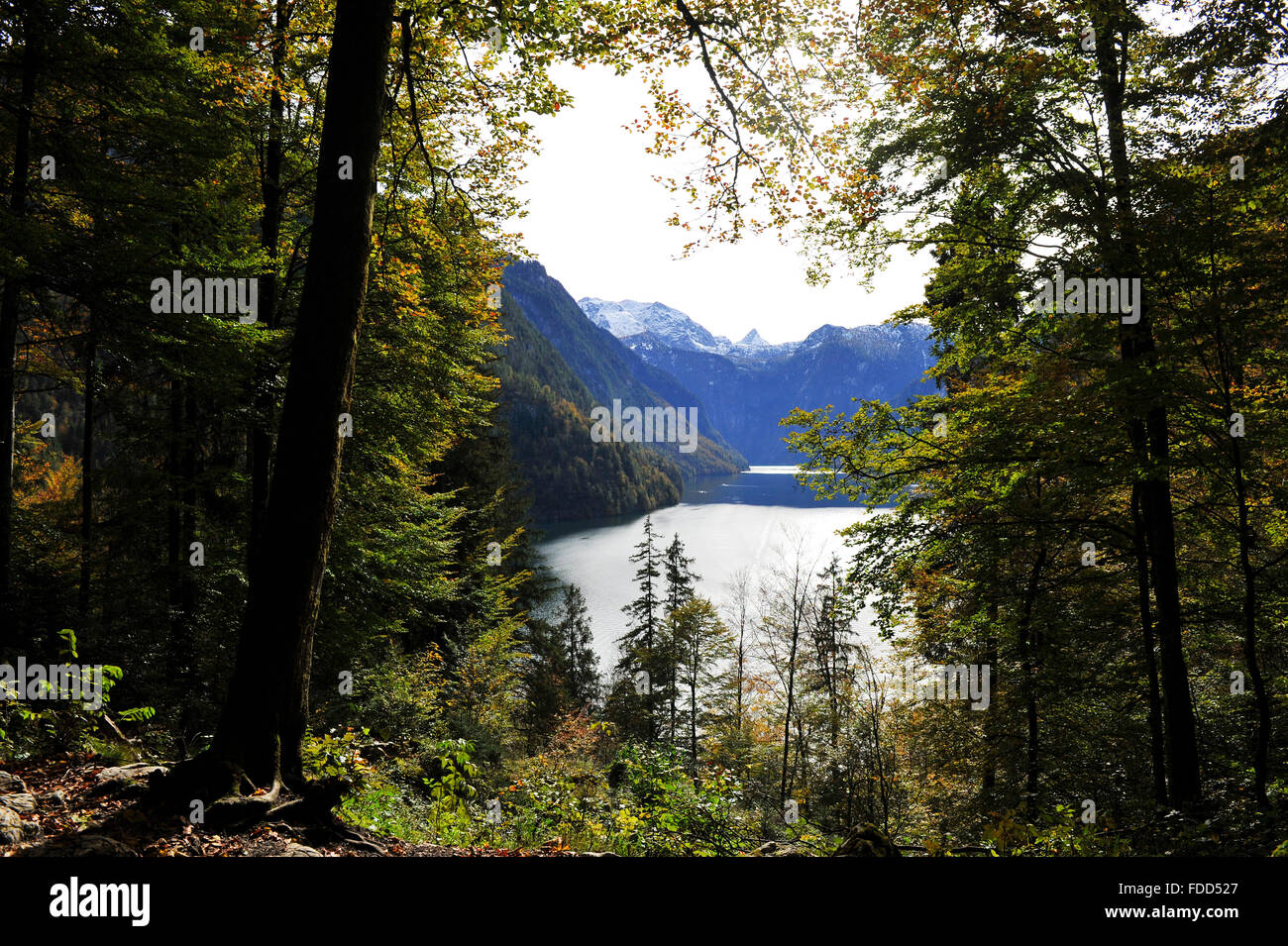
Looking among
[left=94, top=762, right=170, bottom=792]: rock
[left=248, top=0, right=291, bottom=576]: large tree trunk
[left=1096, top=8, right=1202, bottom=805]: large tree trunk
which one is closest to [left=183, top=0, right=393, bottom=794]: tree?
[left=94, top=762, right=170, bottom=792]: rock

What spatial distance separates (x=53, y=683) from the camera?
502 centimetres

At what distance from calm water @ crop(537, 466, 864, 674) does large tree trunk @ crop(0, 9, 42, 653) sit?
21.8m

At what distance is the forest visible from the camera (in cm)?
382

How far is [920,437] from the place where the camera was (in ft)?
27.2

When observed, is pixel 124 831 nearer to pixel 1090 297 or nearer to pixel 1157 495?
pixel 1090 297

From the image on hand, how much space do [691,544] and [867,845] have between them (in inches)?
2546

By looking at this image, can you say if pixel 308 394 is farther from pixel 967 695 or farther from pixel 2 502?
pixel 967 695

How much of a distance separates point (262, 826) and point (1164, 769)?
11631 millimetres

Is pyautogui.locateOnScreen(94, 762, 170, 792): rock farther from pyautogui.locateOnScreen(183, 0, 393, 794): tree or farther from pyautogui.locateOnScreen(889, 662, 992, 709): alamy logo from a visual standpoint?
pyautogui.locateOnScreen(889, 662, 992, 709): alamy logo

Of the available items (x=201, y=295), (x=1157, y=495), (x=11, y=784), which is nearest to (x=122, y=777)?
(x=11, y=784)
